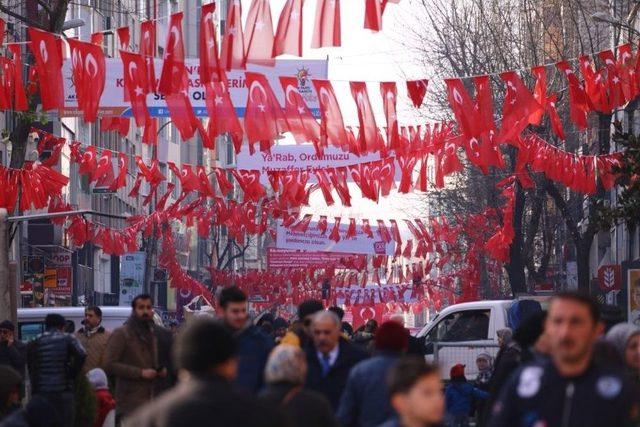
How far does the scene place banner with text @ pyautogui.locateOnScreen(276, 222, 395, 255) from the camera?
5906 centimetres

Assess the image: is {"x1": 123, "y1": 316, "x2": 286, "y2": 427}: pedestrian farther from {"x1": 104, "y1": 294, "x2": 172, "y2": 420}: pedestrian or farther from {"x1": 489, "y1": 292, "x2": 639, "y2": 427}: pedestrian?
{"x1": 104, "y1": 294, "x2": 172, "y2": 420}: pedestrian

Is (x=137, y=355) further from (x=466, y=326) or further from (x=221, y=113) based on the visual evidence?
(x=466, y=326)

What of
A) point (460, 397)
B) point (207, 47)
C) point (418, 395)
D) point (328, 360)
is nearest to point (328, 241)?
point (207, 47)

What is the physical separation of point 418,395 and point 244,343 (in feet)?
14.6

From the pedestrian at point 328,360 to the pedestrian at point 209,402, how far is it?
4964 mm

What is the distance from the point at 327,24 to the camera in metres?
20.4

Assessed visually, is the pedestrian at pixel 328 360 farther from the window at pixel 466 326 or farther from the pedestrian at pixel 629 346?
the window at pixel 466 326

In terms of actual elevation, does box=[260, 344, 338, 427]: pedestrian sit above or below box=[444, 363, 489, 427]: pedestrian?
above

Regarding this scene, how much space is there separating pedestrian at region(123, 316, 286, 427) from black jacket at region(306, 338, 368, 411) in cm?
506

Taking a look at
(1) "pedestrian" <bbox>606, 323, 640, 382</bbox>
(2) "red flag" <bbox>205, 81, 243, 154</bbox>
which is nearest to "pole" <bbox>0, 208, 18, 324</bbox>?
(2) "red flag" <bbox>205, 81, 243, 154</bbox>

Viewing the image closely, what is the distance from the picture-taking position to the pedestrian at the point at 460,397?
19688mm

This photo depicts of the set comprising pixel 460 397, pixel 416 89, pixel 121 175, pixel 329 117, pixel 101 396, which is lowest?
pixel 460 397

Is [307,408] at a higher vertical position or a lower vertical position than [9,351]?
higher

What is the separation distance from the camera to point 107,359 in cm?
1443
